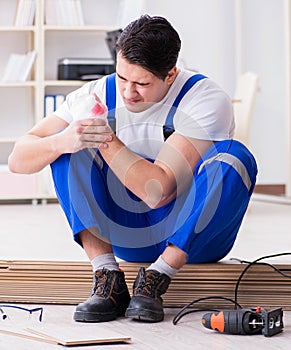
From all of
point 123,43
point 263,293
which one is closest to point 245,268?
point 263,293

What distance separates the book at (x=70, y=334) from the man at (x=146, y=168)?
0.08 meters

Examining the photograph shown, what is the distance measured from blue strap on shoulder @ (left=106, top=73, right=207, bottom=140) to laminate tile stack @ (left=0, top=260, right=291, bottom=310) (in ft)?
1.19

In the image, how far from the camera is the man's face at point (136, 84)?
198 cm

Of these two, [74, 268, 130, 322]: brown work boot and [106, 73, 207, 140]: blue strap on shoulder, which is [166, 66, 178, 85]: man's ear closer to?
[106, 73, 207, 140]: blue strap on shoulder

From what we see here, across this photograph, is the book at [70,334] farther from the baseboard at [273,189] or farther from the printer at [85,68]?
the baseboard at [273,189]

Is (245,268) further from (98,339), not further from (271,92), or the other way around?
(271,92)

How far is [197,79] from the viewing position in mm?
2129

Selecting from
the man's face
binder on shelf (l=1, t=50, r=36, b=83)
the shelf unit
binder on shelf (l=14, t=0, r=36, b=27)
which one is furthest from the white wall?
the man's face

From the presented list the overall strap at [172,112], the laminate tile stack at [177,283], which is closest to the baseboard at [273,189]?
the laminate tile stack at [177,283]

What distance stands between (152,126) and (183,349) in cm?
65

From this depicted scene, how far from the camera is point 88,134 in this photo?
1.96 m

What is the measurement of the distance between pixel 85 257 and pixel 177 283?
0.84 meters

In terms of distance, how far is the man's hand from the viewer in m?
1.96

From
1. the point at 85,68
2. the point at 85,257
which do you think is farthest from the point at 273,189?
the point at 85,257
